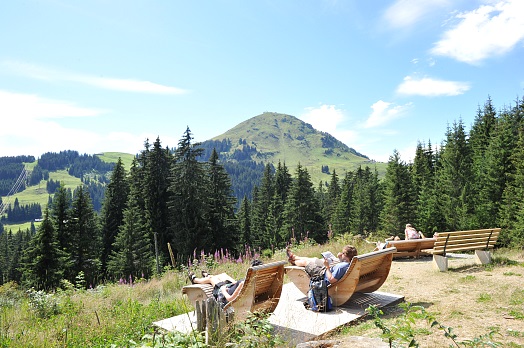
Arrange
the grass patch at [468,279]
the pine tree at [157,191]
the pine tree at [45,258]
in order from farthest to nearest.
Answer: the pine tree at [157,191], the pine tree at [45,258], the grass patch at [468,279]

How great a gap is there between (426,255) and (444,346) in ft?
28.3

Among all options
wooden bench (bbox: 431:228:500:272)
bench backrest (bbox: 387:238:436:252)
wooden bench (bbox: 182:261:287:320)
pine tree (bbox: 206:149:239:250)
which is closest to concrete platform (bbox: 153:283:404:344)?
wooden bench (bbox: 182:261:287:320)

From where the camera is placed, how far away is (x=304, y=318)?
553 cm

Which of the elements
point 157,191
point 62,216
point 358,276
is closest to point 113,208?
point 157,191

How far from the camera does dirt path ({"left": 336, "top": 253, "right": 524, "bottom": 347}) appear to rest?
4.52 m

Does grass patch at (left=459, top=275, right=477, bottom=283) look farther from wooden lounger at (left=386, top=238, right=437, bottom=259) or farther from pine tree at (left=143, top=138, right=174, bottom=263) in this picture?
pine tree at (left=143, top=138, right=174, bottom=263)

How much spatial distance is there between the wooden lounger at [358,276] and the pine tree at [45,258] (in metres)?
25.9

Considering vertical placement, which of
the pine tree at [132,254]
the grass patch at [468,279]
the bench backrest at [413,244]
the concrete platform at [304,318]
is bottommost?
the pine tree at [132,254]

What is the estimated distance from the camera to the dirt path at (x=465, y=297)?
4520mm

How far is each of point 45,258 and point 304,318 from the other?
2771 centimetres

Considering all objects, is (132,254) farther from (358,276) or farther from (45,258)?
(358,276)

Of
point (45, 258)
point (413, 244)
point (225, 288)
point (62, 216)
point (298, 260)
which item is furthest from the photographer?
point (62, 216)

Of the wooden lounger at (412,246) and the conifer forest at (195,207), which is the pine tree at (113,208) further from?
the wooden lounger at (412,246)

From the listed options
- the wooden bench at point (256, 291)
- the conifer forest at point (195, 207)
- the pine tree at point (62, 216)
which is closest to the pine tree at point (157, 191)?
the conifer forest at point (195, 207)
